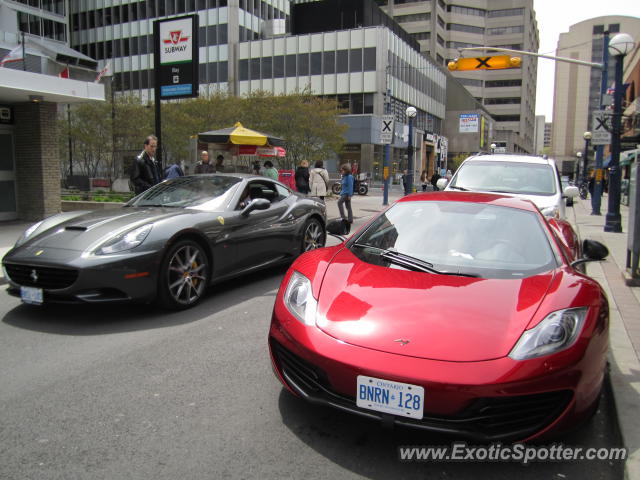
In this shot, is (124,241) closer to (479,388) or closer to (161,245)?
(161,245)

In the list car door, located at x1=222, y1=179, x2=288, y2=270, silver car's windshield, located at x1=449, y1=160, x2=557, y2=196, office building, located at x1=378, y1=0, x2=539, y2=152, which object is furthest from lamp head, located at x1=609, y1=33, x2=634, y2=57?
office building, located at x1=378, y1=0, x2=539, y2=152

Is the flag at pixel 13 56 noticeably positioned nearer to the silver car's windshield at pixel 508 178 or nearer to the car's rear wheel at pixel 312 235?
the car's rear wheel at pixel 312 235

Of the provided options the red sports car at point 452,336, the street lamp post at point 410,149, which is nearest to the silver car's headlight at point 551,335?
the red sports car at point 452,336

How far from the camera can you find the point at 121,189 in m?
30.2

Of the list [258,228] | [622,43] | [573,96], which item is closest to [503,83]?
[573,96]

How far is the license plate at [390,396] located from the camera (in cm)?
244

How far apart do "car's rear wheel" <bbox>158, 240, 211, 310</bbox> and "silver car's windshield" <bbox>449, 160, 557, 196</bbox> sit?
4.71 m

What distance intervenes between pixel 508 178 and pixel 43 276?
6979 millimetres

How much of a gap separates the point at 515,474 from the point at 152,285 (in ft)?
11.9

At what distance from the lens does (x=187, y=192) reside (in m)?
6.37

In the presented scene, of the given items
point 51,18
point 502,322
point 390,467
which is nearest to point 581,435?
point 502,322

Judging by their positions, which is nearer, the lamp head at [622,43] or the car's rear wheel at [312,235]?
the car's rear wheel at [312,235]

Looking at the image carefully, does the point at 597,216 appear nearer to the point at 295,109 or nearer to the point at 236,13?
the point at 295,109

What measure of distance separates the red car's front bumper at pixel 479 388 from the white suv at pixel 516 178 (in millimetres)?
5703
